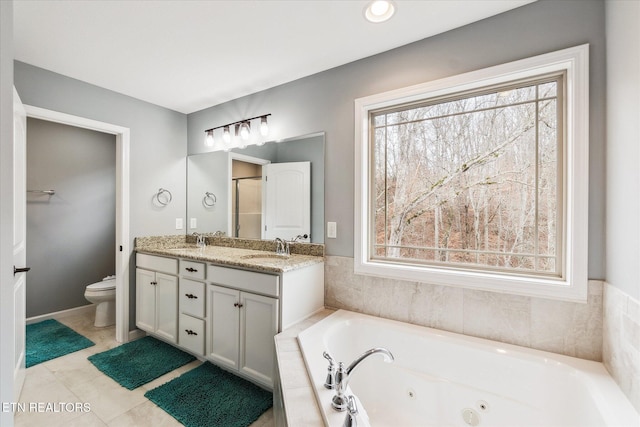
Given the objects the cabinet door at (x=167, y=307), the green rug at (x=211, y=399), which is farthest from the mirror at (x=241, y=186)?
the green rug at (x=211, y=399)

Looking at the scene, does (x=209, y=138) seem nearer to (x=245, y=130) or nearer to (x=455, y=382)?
(x=245, y=130)

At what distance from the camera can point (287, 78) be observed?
2438 mm

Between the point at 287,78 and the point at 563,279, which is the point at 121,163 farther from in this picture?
the point at 563,279

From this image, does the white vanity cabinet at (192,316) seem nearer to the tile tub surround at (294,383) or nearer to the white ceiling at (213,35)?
the tile tub surround at (294,383)

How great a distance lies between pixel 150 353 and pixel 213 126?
2255mm

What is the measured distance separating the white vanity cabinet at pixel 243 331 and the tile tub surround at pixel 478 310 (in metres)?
0.55

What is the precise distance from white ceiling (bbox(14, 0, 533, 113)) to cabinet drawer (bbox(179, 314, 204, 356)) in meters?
2.03

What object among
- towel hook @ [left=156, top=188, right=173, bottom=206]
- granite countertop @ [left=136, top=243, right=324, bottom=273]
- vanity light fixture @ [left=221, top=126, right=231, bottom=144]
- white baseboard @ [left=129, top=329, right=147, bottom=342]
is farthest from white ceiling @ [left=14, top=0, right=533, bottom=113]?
white baseboard @ [left=129, top=329, right=147, bottom=342]

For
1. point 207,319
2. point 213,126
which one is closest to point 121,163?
point 213,126

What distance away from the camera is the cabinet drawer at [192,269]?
231 centimetres

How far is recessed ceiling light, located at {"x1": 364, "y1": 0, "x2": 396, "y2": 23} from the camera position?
155cm

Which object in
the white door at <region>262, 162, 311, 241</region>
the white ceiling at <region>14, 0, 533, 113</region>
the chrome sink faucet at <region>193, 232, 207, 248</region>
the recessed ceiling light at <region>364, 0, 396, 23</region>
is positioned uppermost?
the white ceiling at <region>14, 0, 533, 113</region>

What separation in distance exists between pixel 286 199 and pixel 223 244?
968 mm

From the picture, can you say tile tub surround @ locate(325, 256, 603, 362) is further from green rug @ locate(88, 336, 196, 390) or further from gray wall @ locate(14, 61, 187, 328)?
gray wall @ locate(14, 61, 187, 328)
